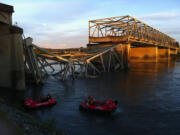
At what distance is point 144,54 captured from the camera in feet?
356

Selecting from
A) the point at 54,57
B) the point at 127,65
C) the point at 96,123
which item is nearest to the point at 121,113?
the point at 96,123

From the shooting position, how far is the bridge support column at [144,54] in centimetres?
10525

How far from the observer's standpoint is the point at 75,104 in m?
24.0

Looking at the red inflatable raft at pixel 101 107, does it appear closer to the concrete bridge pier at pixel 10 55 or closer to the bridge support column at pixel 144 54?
the concrete bridge pier at pixel 10 55

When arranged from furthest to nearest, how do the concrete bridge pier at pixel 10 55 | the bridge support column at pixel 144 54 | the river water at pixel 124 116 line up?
the bridge support column at pixel 144 54, the concrete bridge pier at pixel 10 55, the river water at pixel 124 116

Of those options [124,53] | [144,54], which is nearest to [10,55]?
[124,53]

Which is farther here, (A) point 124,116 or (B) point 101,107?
(B) point 101,107

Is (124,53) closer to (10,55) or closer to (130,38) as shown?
(130,38)

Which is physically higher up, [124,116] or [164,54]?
[164,54]

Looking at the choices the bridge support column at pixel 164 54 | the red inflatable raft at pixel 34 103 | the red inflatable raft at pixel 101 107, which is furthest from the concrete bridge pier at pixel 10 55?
the bridge support column at pixel 164 54

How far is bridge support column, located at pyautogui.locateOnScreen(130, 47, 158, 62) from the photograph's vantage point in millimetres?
105250

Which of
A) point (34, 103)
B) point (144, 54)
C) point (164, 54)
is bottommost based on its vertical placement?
point (34, 103)

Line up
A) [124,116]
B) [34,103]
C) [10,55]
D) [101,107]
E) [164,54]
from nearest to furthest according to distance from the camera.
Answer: [124,116], [101,107], [34,103], [10,55], [164,54]

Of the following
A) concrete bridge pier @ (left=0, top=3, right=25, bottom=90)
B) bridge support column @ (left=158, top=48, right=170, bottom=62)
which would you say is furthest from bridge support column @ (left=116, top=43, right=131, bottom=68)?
bridge support column @ (left=158, top=48, right=170, bottom=62)
